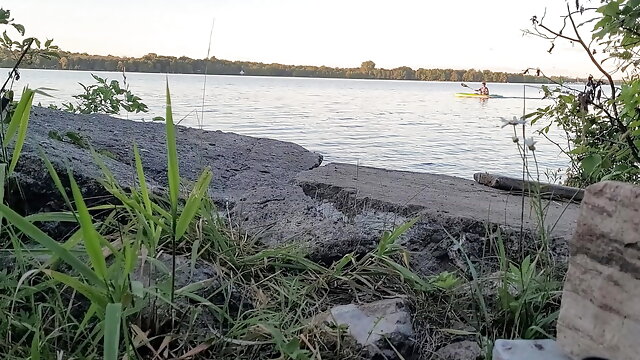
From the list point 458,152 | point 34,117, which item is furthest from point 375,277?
point 458,152

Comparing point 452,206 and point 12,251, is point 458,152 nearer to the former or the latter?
point 452,206

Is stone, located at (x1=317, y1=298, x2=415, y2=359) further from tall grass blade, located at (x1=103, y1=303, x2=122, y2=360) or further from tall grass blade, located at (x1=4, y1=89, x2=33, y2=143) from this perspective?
tall grass blade, located at (x1=4, y1=89, x2=33, y2=143)

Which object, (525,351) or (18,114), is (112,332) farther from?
(525,351)

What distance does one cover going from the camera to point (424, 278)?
1921 millimetres

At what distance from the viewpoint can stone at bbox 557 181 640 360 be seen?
1296mm

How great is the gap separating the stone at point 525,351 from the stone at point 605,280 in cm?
3

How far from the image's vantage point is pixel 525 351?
1449mm

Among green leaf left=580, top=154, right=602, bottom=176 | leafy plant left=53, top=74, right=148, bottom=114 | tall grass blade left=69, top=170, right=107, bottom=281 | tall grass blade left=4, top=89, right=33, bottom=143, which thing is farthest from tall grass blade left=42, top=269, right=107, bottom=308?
leafy plant left=53, top=74, right=148, bottom=114

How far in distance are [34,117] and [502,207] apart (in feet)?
8.17

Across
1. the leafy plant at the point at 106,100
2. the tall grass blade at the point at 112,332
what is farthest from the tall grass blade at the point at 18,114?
the leafy plant at the point at 106,100

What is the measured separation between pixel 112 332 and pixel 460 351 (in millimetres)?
954

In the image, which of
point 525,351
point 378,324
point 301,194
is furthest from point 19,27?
point 525,351

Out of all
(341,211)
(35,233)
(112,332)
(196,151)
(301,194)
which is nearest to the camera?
(112,332)

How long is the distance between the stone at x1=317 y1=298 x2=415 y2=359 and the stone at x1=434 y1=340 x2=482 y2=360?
0.10m
